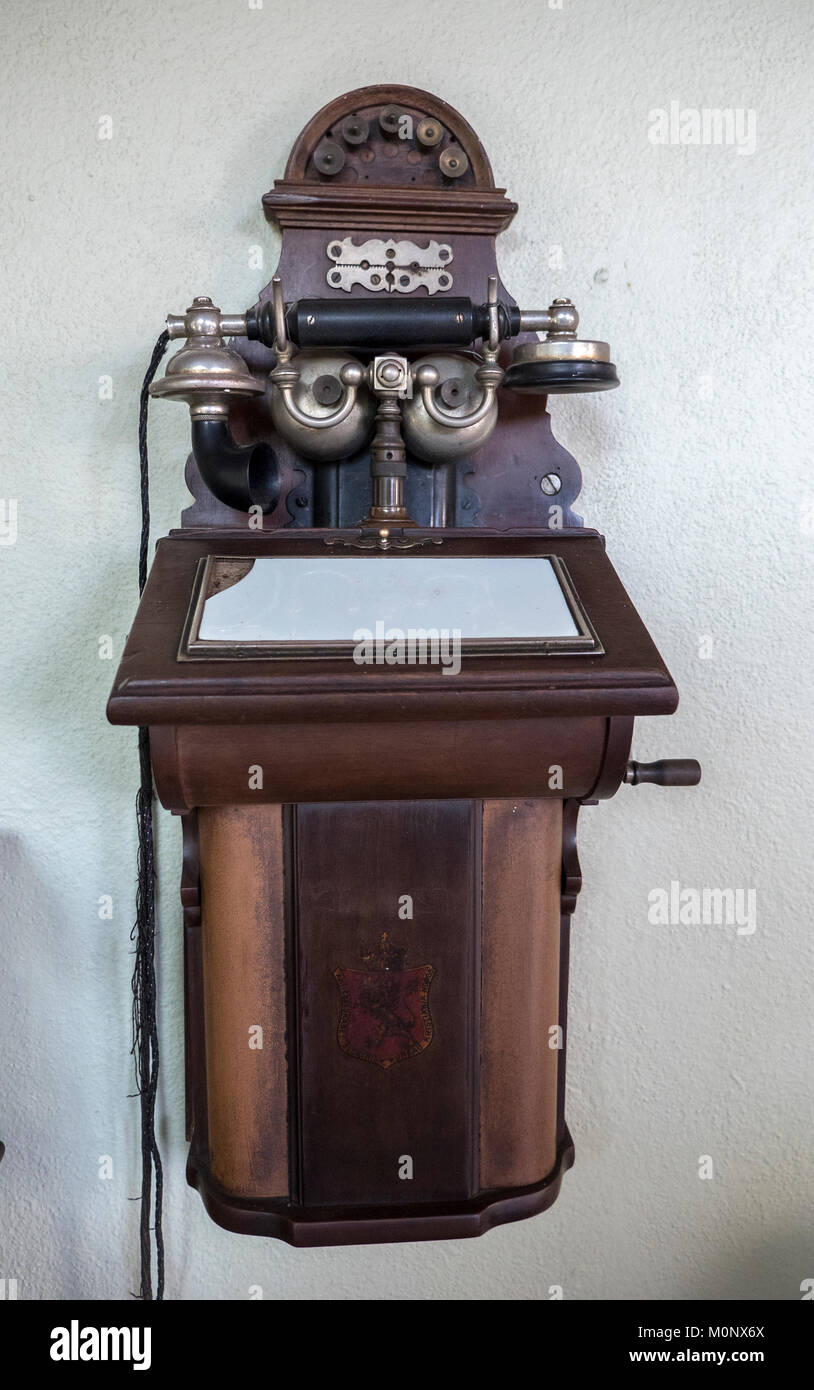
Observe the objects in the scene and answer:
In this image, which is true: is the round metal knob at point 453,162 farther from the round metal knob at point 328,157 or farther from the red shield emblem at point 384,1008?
the red shield emblem at point 384,1008

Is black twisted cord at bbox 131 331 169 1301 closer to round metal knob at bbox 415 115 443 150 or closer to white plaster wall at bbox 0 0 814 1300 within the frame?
white plaster wall at bbox 0 0 814 1300

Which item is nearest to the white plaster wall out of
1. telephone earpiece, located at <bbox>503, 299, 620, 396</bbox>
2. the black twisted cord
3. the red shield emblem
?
the black twisted cord

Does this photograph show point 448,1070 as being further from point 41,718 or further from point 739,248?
point 739,248

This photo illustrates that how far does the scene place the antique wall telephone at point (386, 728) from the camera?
3.88 feet

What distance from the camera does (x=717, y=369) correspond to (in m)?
1.56

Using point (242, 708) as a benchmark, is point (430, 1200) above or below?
below

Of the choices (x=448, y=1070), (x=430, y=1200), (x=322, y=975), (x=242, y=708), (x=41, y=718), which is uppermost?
(x=242, y=708)

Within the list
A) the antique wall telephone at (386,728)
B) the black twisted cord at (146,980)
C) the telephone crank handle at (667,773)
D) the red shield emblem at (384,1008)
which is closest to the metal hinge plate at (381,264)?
the antique wall telephone at (386,728)

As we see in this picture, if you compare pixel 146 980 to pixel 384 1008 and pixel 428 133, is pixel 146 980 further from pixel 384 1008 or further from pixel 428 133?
pixel 428 133

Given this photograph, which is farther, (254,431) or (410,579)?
(254,431)
